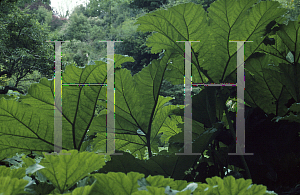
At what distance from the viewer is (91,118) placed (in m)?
0.42

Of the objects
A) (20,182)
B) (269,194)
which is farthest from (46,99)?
(269,194)

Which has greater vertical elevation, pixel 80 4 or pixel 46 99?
pixel 80 4

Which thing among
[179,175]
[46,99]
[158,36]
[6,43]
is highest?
[6,43]

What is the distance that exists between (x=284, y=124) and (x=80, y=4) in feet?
81.3

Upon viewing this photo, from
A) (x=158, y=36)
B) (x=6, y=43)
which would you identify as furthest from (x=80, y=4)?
(x=158, y=36)

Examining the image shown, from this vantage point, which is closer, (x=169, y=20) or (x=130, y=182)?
(x=130, y=182)

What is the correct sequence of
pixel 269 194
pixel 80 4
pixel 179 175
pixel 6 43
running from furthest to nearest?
pixel 80 4 < pixel 6 43 < pixel 179 175 < pixel 269 194

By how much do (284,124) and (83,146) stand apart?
0.39 m

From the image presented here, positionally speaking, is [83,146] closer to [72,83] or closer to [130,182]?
[72,83]

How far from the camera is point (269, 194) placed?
0.19 m

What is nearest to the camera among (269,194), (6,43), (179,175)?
(269,194)

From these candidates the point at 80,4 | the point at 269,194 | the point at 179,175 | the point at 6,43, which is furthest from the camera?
the point at 80,4

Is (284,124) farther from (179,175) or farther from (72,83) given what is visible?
(72,83)

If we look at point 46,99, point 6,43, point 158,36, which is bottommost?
point 46,99
